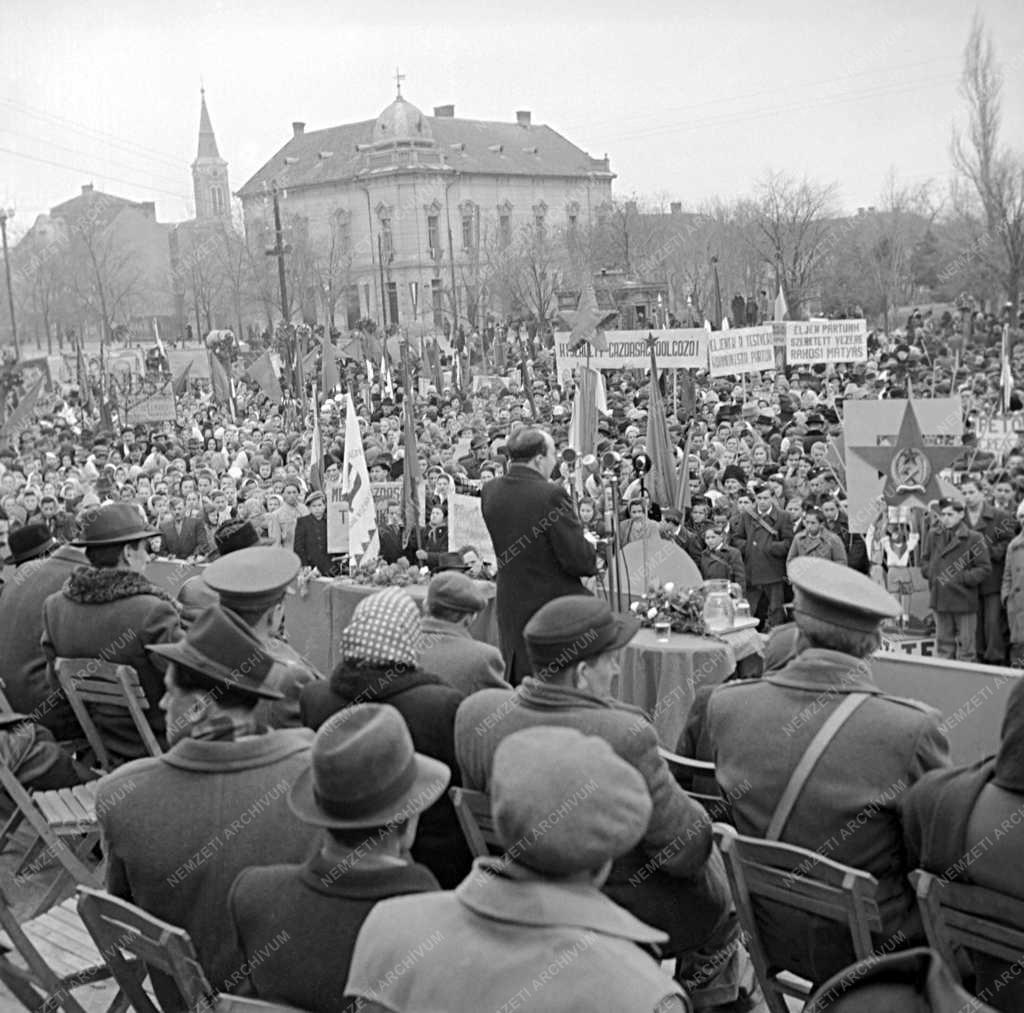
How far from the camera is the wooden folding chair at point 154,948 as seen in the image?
3246mm

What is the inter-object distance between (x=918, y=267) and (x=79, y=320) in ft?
142

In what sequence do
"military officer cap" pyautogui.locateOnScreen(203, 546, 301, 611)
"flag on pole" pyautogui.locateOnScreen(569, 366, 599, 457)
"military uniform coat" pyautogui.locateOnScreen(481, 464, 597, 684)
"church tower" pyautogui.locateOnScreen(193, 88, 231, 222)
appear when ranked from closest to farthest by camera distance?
"military officer cap" pyautogui.locateOnScreen(203, 546, 301, 611) < "military uniform coat" pyautogui.locateOnScreen(481, 464, 597, 684) < "flag on pole" pyautogui.locateOnScreen(569, 366, 599, 457) < "church tower" pyautogui.locateOnScreen(193, 88, 231, 222)

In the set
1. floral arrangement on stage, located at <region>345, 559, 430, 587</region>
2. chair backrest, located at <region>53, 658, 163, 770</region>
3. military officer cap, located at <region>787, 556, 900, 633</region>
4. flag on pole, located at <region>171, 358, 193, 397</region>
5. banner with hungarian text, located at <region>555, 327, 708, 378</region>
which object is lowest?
floral arrangement on stage, located at <region>345, 559, 430, 587</region>

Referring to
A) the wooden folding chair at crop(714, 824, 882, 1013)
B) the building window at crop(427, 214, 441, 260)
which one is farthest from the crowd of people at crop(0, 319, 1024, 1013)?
the building window at crop(427, 214, 441, 260)

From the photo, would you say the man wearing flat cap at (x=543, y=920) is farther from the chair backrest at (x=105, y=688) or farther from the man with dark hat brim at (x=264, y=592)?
the chair backrest at (x=105, y=688)

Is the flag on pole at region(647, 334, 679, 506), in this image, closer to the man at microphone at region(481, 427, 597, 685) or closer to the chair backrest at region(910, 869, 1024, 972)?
the man at microphone at region(481, 427, 597, 685)

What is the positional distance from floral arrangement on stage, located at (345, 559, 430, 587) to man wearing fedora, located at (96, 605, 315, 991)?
6.22m

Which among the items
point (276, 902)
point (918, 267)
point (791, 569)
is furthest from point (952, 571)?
point (918, 267)

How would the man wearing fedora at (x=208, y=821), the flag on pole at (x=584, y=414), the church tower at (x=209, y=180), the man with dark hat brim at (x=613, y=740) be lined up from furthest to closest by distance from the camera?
1. the church tower at (x=209, y=180)
2. the flag on pole at (x=584, y=414)
3. the man with dark hat brim at (x=613, y=740)
4. the man wearing fedora at (x=208, y=821)

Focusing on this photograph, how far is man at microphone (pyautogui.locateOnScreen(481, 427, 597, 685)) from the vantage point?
729cm

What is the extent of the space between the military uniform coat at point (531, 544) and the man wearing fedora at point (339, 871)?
13.5 feet

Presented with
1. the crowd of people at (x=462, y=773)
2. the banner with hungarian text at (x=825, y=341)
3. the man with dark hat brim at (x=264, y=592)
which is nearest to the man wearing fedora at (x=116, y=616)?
the crowd of people at (x=462, y=773)

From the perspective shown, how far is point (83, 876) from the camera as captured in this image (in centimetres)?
533

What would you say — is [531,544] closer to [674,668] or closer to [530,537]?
[530,537]
